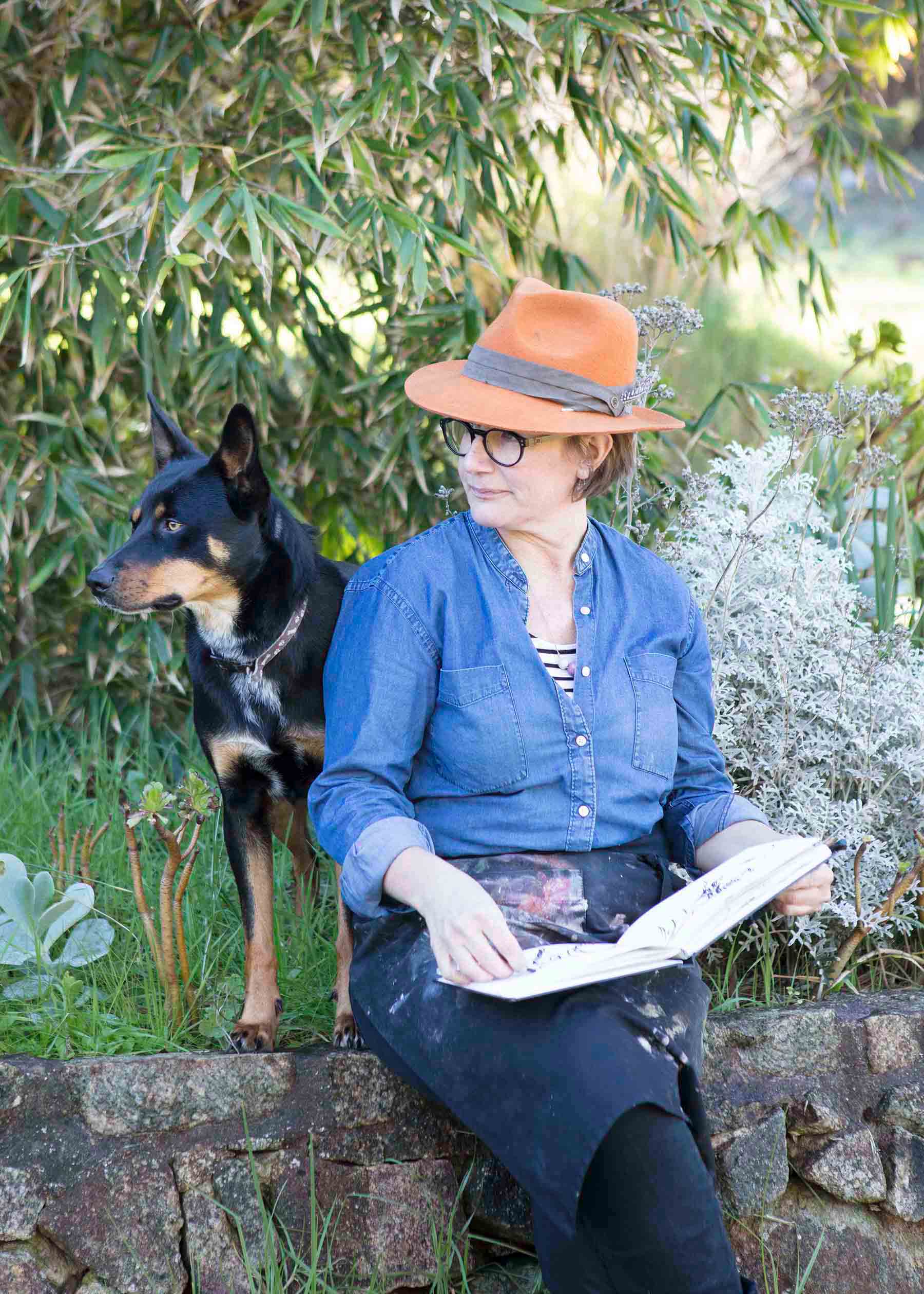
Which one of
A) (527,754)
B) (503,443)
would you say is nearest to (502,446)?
(503,443)

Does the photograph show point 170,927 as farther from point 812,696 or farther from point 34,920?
point 812,696

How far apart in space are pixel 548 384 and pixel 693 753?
70cm

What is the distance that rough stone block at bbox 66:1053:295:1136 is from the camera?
209 cm

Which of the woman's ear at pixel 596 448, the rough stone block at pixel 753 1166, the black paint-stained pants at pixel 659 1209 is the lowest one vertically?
the rough stone block at pixel 753 1166

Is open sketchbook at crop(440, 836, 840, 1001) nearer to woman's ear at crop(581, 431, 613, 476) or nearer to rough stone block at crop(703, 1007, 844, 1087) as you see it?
rough stone block at crop(703, 1007, 844, 1087)

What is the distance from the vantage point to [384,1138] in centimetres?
218

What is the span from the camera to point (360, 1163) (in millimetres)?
2164

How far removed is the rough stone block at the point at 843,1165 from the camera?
7.72 feet

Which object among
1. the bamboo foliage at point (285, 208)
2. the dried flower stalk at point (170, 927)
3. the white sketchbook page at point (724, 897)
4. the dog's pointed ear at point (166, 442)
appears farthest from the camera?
the bamboo foliage at point (285, 208)

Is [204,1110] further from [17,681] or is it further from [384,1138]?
[17,681]

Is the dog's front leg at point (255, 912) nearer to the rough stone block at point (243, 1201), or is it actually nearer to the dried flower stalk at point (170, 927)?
the dried flower stalk at point (170, 927)

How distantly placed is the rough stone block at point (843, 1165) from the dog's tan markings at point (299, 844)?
108 centimetres

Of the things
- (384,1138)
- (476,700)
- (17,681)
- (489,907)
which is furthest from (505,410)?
(17,681)

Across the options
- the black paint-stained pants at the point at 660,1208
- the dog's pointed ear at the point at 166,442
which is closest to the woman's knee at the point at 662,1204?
the black paint-stained pants at the point at 660,1208
